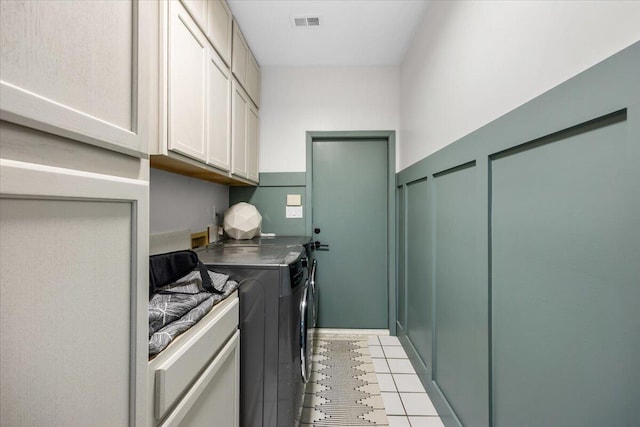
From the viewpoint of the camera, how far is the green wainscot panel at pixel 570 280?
1.96 feet

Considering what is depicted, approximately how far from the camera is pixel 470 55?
1272 millimetres

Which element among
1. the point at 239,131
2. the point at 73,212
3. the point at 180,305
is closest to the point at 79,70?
the point at 73,212

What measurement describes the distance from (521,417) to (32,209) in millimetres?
1320

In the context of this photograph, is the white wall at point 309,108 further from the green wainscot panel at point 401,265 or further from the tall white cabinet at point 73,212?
the tall white cabinet at point 73,212

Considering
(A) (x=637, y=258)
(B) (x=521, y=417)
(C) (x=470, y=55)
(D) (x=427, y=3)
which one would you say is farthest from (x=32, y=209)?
(D) (x=427, y=3)

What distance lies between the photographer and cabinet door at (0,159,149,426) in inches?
13.2

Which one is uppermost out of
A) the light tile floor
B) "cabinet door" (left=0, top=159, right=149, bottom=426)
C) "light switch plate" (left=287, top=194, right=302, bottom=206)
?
"light switch plate" (left=287, top=194, right=302, bottom=206)

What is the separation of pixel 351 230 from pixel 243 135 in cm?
132

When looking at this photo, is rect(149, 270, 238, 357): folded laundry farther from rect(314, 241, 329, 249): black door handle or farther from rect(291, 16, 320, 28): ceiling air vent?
rect(291, 16, 320, 28): ceiling air vent

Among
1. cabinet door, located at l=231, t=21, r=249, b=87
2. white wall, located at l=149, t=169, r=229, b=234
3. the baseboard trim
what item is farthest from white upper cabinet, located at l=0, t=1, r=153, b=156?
the baseboard trim

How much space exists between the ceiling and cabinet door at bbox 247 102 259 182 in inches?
21.0

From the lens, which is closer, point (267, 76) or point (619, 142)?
point (619, 142)

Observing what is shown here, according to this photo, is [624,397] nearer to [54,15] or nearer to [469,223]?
[469,223]

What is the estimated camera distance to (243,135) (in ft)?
7.29
